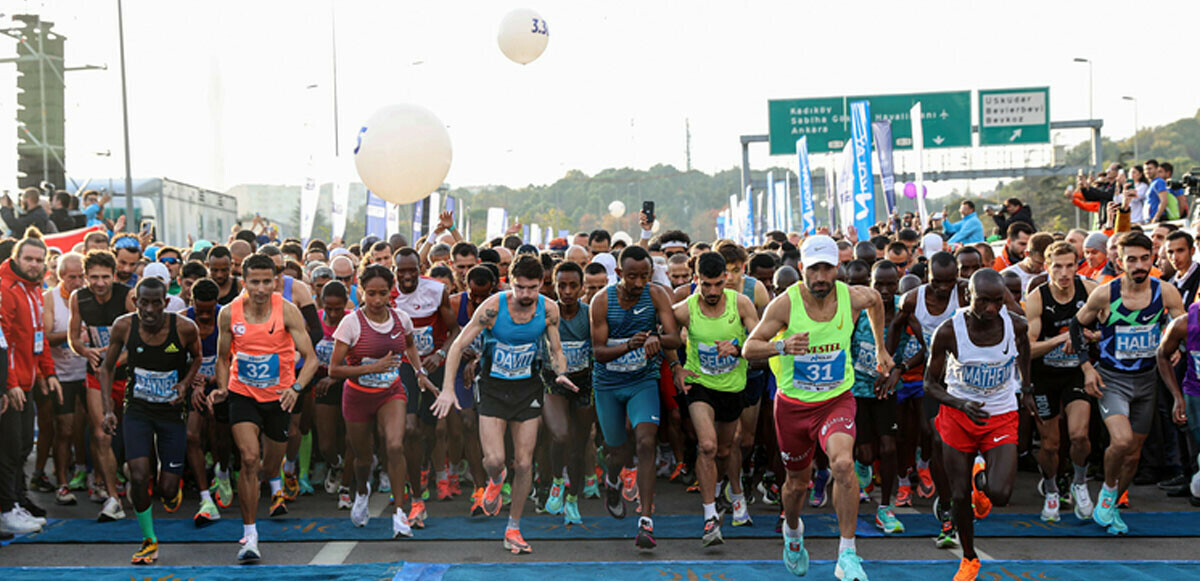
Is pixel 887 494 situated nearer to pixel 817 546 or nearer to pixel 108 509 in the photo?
pixel 817 546

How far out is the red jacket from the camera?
8242 millimetres

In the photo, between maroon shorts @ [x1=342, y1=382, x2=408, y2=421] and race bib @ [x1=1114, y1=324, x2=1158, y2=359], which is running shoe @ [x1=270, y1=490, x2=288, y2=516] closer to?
maroon shorts @ [x1=342, y1=382, x2=408, y2=421]

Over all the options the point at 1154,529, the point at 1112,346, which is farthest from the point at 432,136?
the point at 1154,529

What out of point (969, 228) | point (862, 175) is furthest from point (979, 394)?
point (862, 175)

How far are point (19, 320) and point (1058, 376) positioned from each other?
27.0 feet

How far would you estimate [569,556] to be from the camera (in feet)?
24.3

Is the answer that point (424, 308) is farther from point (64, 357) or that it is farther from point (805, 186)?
point (805, 186)

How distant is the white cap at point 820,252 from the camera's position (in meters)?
6.60

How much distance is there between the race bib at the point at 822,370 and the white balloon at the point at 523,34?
8895 millimetres

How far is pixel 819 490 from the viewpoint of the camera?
29.5 ft

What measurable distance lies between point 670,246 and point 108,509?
5750mm

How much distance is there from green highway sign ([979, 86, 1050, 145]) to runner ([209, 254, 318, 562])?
40.0 m

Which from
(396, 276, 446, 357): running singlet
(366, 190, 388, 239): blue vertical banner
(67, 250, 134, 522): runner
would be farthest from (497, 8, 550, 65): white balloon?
(67, 250, 134, 522): runner

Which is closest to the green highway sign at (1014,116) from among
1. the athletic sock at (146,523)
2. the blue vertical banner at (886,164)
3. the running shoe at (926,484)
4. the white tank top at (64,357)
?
the blue vertical banner at (886,164)
